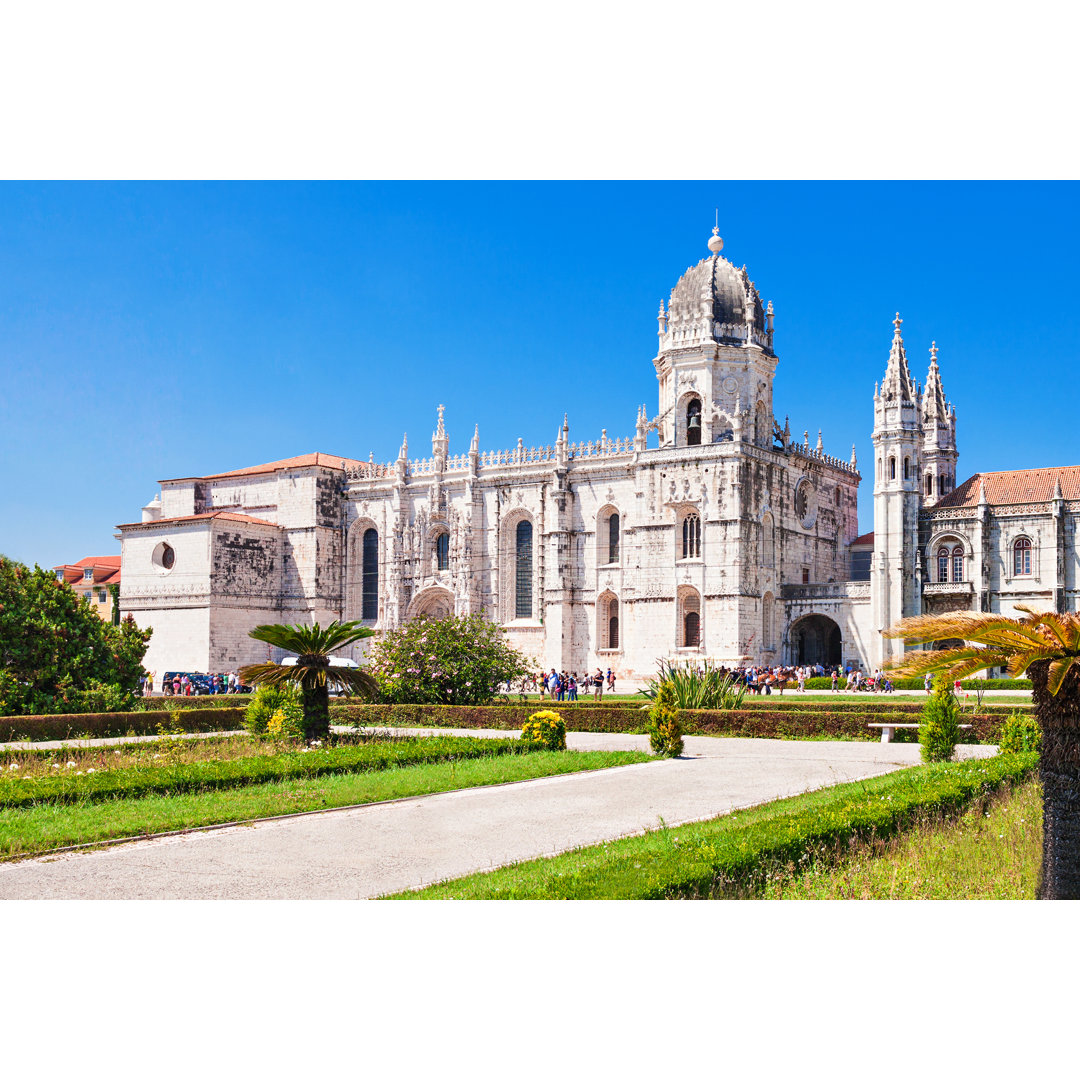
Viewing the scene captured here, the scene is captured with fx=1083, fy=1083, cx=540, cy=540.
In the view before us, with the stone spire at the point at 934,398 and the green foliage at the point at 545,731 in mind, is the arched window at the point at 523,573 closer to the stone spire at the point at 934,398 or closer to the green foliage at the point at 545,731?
the stone spire at the point at 934,398

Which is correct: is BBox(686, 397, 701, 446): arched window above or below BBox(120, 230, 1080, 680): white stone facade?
above

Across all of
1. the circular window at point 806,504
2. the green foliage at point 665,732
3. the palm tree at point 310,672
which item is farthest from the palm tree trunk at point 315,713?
the circular window at point 806,504

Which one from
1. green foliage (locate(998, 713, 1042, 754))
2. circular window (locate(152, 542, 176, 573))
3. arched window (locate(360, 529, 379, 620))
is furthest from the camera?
arched window (locate(360, 529, 379, 620))

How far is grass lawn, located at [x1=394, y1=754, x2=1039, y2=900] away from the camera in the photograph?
888 cm

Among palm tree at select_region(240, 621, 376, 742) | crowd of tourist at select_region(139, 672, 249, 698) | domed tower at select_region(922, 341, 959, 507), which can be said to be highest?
domed tower at select_region(922, 341, 959, 507)

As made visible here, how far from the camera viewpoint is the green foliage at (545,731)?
2150cm

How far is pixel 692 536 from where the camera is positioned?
47344mm

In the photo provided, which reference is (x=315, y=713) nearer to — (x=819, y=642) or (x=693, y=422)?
(x=693, y=422)

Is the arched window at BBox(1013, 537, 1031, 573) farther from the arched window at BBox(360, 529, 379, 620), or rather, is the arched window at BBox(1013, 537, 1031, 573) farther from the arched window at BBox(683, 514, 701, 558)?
the arched window at BBox(360, 529, 379, 620)

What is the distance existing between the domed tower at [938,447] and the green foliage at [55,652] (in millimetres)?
41672

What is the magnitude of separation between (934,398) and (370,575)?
31247 millimetres

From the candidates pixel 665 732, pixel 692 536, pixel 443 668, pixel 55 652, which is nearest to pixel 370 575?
pixel 692 536

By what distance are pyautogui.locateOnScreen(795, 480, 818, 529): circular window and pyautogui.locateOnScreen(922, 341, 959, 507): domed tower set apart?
283 inches

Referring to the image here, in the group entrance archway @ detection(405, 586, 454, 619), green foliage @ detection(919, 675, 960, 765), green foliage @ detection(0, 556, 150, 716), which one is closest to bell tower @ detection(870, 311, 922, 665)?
entrance archway @ detection(405, 586, 454, 619)
